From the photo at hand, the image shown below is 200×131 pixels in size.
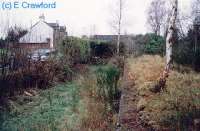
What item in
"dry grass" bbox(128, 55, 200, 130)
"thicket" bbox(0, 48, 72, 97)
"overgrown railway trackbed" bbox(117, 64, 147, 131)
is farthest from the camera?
"thicket" bbox(0, 48, 72, 97)

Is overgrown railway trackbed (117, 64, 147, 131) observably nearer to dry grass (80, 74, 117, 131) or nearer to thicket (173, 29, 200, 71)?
dry grass (80, 74, 117, 131)

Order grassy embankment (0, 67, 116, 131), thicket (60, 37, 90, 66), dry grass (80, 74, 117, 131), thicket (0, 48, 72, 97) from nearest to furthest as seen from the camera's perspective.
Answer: dry grass (80, 74, 117, 131)
grassy embankment (0, 67, 116, 131)
thicket (0, 48, 72, 97)
thicket (60, 37, 90, 66)

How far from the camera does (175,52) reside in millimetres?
22766

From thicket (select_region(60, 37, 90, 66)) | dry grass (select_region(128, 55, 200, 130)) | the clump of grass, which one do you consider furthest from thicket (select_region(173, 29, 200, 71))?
thicket (select_region(60, 37, 90, 66))

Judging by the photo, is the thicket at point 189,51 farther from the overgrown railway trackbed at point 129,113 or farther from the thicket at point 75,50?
the thicket at point 75,50

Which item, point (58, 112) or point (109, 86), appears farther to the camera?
point (58, 112)

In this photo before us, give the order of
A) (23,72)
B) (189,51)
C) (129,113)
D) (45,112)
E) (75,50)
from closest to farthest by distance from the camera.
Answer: (129,113) → (45,112) → (23,72) → (189,51) → (75,50)

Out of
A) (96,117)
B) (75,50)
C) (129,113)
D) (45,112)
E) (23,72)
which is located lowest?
(45,112)

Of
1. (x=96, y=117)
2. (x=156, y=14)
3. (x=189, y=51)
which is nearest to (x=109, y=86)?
(x=96, y=117)

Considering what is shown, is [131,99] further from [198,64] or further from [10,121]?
[198,64]

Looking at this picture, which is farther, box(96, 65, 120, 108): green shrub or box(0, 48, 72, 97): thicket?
box(0, 48, 72, 97): thicket

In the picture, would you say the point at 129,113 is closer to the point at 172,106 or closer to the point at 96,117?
the point at 172,106

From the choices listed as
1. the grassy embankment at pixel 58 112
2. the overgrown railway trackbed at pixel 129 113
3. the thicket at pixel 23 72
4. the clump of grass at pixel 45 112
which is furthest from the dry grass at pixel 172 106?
the thicket at pixel 23 72

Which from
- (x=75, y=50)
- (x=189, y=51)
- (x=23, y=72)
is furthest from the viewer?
(x=75, y=50)
